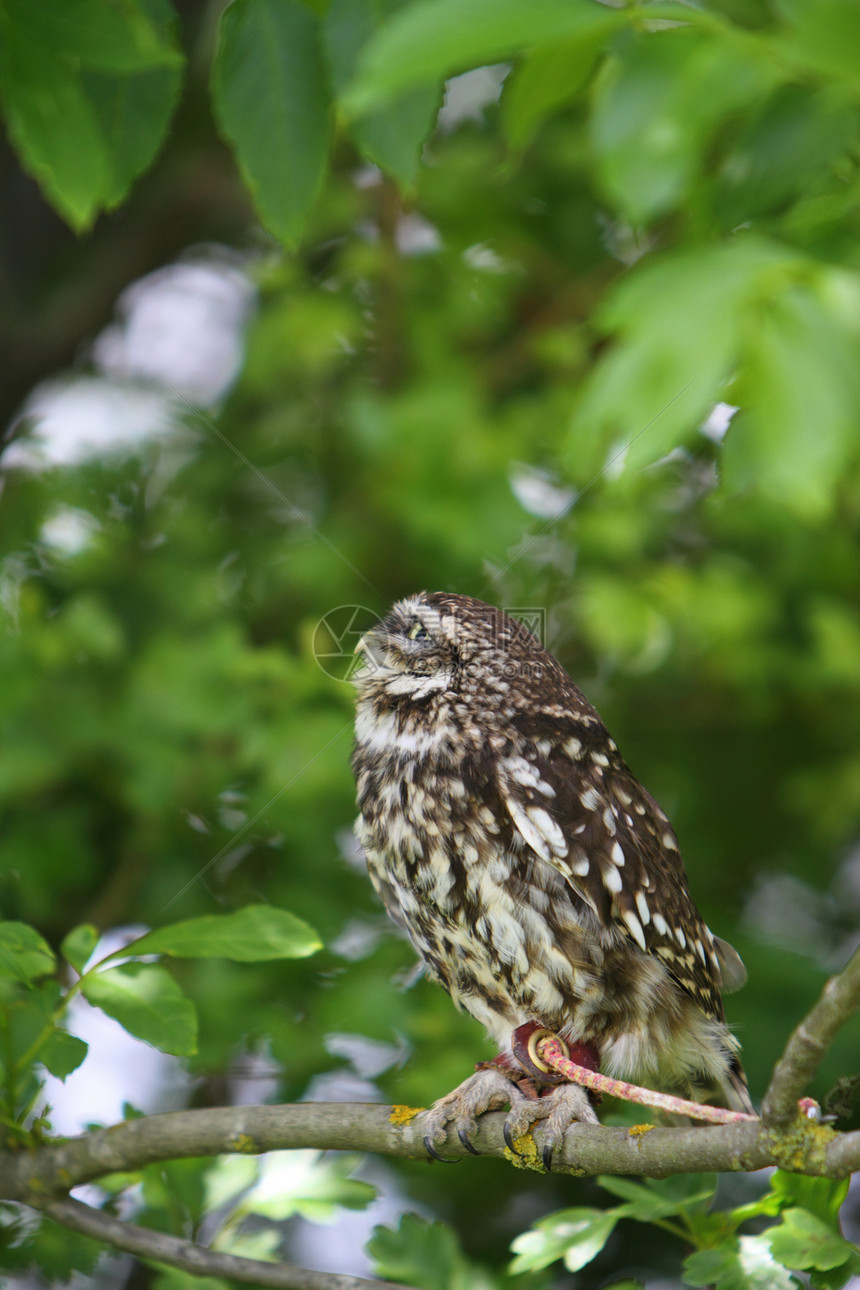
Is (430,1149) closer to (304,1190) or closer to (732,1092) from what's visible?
(304,1190)

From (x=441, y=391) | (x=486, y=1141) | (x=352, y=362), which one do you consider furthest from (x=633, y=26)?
(x=352, y=362)

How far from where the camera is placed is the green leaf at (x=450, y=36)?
949 millimetres

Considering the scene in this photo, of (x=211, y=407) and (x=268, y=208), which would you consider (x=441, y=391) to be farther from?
(x=268, y=208)

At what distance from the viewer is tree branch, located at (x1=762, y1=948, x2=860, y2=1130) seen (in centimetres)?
116

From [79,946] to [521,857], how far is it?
81 cm

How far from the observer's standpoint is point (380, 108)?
4.56ft

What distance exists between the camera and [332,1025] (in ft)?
10.5

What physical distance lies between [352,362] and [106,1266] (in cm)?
331

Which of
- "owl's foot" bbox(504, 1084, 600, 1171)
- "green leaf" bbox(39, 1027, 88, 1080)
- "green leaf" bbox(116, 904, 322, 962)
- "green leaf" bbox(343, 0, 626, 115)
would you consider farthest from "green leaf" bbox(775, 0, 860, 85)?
"green leaf" bbox(39, 1027, 88, 1080)

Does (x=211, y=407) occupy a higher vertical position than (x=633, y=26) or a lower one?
lower

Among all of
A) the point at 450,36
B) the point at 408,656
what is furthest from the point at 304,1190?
the point at 450,36

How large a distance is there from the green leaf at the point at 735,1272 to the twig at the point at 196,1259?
52cm

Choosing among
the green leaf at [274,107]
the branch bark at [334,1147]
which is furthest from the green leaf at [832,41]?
the branch bark at [334,1147]

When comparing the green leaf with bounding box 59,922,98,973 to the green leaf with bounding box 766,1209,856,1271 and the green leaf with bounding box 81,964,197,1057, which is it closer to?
the green leaf with bounding box 81,964,197,1057
